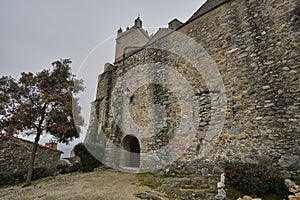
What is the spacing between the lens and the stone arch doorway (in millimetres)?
9203

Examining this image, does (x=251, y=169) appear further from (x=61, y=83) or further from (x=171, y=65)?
(x=61, y=83)

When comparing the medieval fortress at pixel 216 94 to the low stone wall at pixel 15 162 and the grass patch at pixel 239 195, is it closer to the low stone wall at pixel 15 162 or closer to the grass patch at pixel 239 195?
the grass patch at pixel 239 195

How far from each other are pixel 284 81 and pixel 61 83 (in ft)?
23.9

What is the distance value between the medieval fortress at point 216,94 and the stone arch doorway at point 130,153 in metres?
0.05

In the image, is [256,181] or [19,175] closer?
[256,181]

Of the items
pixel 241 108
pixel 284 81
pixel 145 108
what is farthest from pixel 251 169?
pixel 145 108

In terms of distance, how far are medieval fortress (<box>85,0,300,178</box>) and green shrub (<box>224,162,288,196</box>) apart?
2.20ft

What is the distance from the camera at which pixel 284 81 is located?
4.93 metres

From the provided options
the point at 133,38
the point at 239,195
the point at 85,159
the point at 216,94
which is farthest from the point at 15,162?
the point at 133,38

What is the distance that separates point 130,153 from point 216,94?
5.44 meters

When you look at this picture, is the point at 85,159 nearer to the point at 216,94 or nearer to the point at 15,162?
the point at 15,162

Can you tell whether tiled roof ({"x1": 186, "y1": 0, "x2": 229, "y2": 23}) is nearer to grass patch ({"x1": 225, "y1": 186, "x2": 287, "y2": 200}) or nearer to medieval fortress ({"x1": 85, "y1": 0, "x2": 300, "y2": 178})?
medieval fortress ({"x1": 85, "y1": 0, "x2": 300, "y2": 178})

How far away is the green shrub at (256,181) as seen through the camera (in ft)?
12.3

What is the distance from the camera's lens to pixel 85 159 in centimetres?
838
